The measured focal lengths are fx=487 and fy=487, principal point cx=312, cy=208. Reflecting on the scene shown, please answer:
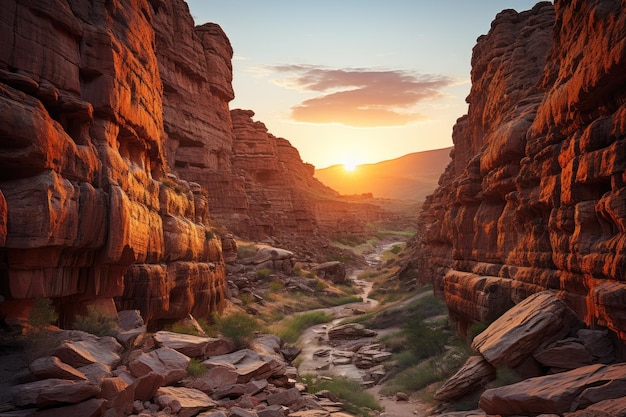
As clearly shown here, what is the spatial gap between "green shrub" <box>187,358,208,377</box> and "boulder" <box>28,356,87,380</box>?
4141 millimetres

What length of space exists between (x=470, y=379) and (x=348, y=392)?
174 inches

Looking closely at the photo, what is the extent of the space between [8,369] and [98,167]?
526 cm

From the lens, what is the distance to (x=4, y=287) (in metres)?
9.61

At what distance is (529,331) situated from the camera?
1072 cm

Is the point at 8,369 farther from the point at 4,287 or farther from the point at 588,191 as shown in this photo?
the point at 588,191

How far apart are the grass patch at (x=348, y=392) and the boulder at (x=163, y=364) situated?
5180 mm

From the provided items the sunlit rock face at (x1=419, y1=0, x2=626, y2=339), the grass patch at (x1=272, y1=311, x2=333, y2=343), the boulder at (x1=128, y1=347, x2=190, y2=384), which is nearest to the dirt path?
the grass patch at (x1=272, y1=311, x2=333, y2=343)

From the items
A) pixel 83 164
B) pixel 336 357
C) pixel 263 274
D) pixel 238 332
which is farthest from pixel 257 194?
pixel 83 164

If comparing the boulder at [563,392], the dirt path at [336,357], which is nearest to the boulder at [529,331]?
the boulder at [563,392]

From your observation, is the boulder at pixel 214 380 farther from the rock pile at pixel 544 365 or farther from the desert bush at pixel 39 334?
the rock pile at pixel 544 365

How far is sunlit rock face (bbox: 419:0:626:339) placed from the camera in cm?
922

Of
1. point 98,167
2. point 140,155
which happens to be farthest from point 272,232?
point 98,167

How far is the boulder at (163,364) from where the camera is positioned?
9.25 meters

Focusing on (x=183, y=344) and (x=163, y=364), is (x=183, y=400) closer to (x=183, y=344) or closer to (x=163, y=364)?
(x=163, y=364)
